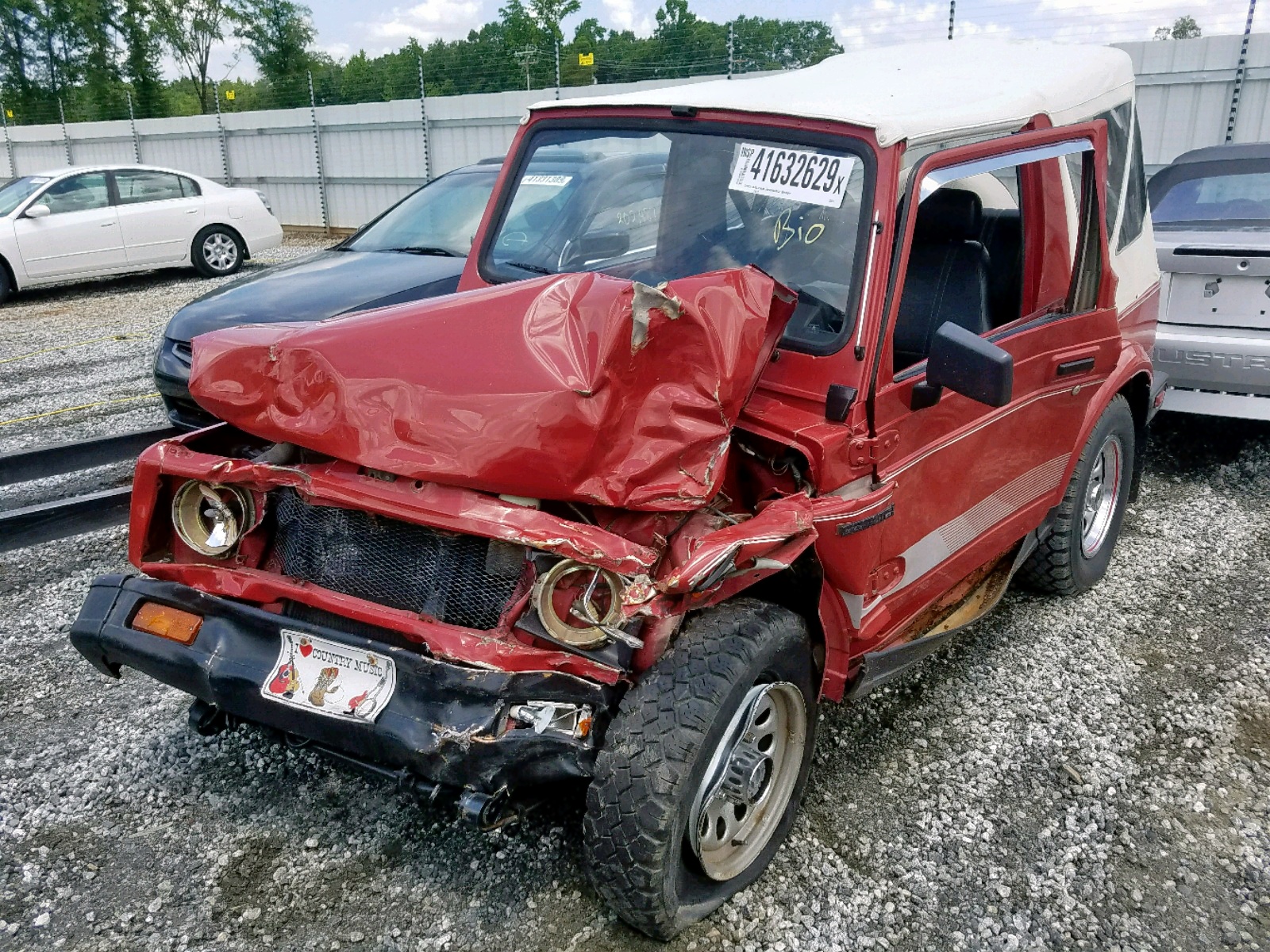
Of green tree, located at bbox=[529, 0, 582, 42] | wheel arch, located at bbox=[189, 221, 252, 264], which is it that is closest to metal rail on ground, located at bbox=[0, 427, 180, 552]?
wheel arch, located at bbox=[189, 221, 252, 264]

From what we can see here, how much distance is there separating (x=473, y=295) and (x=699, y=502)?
0.89 metres

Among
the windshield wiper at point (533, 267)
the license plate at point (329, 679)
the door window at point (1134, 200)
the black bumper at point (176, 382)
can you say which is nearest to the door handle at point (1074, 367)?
the door window at point (1134, 200)

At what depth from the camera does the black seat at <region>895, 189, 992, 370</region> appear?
12.0ft

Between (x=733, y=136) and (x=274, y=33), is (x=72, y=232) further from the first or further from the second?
(x=274, y=33)

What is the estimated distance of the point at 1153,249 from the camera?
4773mm

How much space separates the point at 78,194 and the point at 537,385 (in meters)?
12.9

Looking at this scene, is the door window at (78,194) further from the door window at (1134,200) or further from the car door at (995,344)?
the door window at (1134,200)

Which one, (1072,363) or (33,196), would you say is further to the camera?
(33,196)

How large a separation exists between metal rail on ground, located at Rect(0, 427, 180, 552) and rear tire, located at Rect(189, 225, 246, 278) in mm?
10414

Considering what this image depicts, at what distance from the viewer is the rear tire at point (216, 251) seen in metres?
13.9

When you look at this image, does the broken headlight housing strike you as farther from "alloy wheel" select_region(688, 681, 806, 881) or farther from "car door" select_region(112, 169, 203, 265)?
"car door" select_region(112, 169, 203, 265)

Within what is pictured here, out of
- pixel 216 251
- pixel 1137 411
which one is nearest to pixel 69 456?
pixel 1137 411

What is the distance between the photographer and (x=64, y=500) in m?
3.93

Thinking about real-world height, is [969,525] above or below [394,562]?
below
